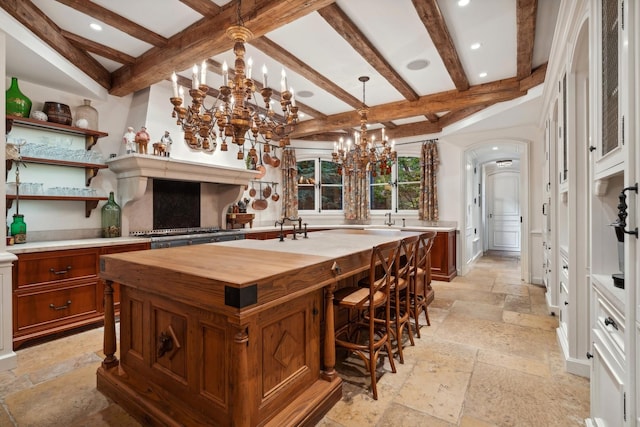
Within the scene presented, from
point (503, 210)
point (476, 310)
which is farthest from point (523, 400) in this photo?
point (503, 210)

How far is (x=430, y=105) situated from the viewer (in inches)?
179

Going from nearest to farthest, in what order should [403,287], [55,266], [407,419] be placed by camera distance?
1. [407,419]
2. [403,287]
3. [55,266]

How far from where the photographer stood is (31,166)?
327 cm

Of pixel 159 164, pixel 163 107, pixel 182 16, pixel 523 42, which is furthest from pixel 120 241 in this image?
pixel 523 42

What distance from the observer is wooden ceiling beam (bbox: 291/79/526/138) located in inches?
159

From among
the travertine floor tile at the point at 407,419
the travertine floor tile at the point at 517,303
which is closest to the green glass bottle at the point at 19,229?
the travertine floor tile at the point at 407,419

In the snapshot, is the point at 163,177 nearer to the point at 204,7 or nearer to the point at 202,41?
the point at 202,41

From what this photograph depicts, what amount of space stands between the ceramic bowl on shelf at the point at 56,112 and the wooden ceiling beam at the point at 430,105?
3678mm

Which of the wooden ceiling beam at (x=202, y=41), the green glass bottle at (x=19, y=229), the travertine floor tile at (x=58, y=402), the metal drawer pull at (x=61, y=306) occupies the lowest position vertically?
the travertine floor tile at (x=58, y=402)

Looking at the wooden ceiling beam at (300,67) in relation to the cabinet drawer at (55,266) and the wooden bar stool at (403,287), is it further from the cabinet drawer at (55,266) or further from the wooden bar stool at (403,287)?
the cabinet drawer at (55,266)

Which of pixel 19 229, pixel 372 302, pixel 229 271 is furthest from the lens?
pixel 19 229

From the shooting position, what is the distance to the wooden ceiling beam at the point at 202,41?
7.61 ft

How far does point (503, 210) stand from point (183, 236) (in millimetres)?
9049

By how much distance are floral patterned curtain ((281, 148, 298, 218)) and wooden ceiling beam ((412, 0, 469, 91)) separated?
3.61m
